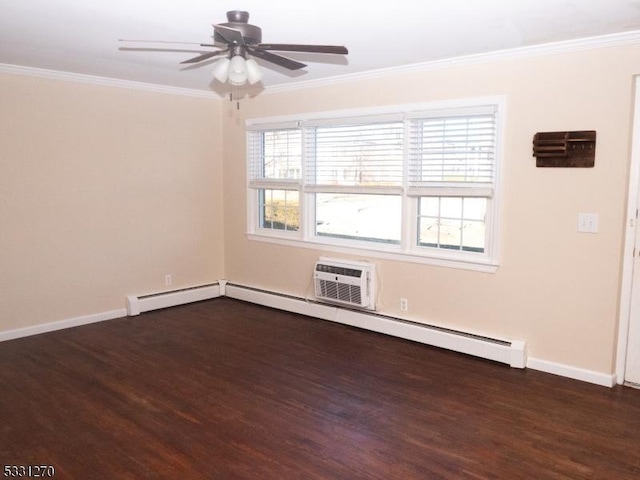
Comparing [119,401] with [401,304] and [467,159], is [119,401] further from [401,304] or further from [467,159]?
[467,159]

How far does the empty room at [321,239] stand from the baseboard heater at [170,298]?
32 millimetres

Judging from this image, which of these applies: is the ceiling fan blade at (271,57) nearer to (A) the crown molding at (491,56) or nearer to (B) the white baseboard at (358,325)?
(A) the crown molding at (491,56)

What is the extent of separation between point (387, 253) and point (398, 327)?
656 millimetres

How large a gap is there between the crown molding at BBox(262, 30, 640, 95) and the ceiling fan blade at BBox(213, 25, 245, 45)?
2023 mm

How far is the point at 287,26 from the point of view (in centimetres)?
316

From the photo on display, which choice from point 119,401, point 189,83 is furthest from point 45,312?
point 189,83

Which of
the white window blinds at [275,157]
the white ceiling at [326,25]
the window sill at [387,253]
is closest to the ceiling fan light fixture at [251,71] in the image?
the white ceiling at [326,25]

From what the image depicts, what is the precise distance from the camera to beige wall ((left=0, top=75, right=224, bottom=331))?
446cm

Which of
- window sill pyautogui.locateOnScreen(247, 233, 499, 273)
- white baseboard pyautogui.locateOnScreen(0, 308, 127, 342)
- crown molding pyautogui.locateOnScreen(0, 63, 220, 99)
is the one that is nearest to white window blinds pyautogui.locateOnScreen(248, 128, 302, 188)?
window sill pyautogui.locateOnScreen(247, 233, 499, 273)

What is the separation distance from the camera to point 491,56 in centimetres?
383

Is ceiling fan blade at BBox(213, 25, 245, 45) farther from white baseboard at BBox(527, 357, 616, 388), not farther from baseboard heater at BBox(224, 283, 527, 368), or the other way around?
white baseboard at BBox(527, 357, 616, 388)

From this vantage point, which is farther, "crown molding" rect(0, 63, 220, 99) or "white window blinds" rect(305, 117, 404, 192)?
"white window blinds" rect(305, 117, 404, 192)

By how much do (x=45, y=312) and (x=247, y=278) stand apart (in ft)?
6.74

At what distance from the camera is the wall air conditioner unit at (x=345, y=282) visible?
4688 mm
